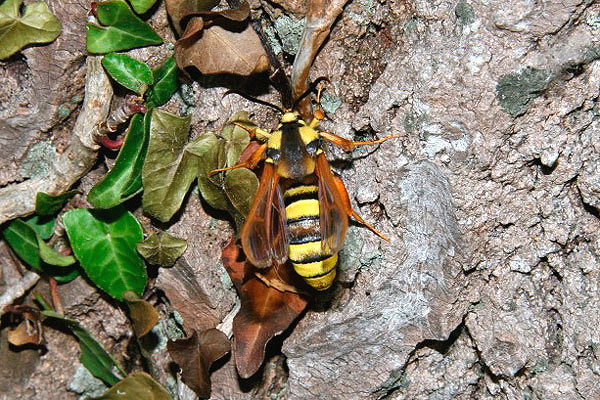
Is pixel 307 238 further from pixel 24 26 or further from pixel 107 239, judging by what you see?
pixel 24 26

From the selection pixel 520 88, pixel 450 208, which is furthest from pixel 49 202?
pixel 520 88

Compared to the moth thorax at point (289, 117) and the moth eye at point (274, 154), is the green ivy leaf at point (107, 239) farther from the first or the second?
the moth thorax at point (289, 117)

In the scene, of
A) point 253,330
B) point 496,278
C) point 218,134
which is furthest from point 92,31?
point 496,278

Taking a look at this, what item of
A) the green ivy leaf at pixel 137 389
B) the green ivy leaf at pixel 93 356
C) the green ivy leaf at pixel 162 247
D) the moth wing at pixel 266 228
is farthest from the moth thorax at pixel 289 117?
the green ivy leaf at pixel 93 356

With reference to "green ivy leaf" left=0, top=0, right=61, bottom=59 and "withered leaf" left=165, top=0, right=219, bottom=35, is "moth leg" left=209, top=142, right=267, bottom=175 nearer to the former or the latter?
"withered leaf" left=165, top=0, right=219, bottom=35

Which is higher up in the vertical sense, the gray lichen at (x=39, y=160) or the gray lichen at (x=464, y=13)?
the gray lichen at (x=464, y=13)
